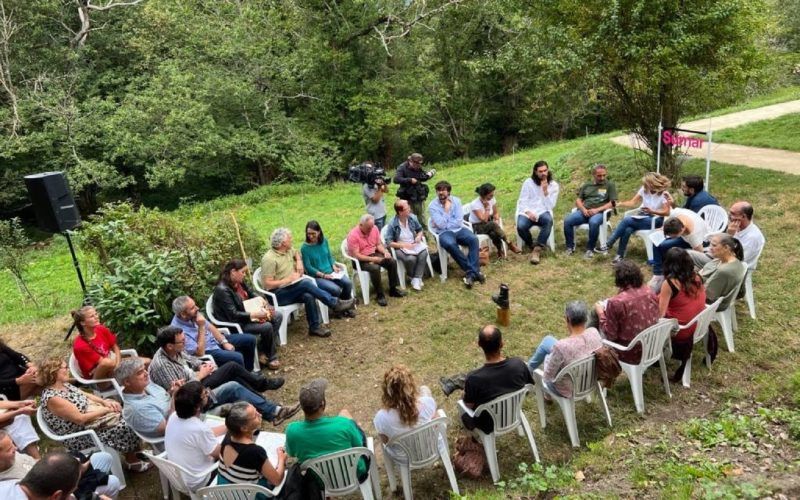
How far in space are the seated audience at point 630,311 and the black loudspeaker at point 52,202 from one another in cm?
529

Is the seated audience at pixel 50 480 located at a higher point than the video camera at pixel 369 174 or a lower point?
lower

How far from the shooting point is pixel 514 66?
9148 millimetres

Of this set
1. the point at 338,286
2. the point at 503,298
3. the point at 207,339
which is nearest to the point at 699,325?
the point at 503,298

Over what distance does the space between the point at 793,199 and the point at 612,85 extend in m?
2.94

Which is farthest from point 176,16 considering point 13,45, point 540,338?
point 540,338

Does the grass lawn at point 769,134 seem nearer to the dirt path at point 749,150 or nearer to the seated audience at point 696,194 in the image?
the dirt path at point 749,150

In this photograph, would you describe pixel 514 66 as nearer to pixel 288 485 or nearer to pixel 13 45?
pixel 288 485

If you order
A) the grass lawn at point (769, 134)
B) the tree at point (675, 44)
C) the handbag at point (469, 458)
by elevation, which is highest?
the tree at point (675, 44)

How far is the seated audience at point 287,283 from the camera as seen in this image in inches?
216

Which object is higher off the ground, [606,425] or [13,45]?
[13,45]

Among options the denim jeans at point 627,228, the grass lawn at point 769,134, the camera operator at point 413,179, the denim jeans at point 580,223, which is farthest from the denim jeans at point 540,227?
the grass lawn at point 769,134

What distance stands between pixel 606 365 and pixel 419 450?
4.65 ft

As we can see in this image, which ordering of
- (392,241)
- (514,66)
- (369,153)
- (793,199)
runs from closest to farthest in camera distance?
(392,241), (793,199), (514,66), (369,153)

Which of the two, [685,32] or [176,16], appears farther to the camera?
[176,16]
